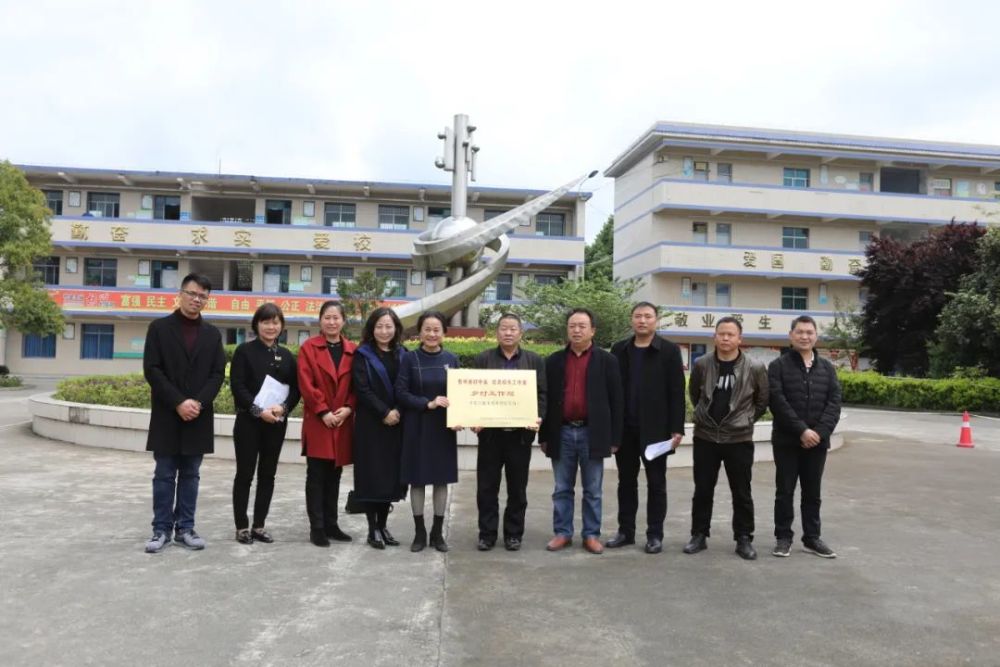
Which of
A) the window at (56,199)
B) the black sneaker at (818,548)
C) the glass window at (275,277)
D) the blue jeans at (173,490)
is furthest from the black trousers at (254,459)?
the window at (56,199)

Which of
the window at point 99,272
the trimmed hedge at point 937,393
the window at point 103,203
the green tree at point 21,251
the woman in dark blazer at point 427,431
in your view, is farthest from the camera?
the window at point 103,203

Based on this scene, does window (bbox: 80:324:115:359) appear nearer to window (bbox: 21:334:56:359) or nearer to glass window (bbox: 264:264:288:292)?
window (bbox: 21:334:56:359)

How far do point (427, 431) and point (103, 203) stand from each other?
32.2 meters

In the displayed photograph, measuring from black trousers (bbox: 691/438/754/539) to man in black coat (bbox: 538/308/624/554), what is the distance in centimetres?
61

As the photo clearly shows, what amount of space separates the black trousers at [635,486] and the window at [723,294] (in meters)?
29.3

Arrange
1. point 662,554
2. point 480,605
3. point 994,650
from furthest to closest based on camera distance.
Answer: point 662,554 → point 480,605 → point 994,650

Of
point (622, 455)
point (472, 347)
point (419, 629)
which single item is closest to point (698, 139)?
point (472, 347)

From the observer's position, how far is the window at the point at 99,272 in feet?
104

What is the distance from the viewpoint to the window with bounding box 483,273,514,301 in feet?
105

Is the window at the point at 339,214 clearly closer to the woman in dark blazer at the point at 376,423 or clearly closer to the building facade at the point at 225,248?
the building facade at the point at 225,248

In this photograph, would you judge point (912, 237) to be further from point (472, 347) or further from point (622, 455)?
point (622, 455)

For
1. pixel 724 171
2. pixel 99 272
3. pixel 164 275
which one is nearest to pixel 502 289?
pixel 724 171

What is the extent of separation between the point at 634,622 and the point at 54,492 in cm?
550

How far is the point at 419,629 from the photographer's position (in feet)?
11.4
